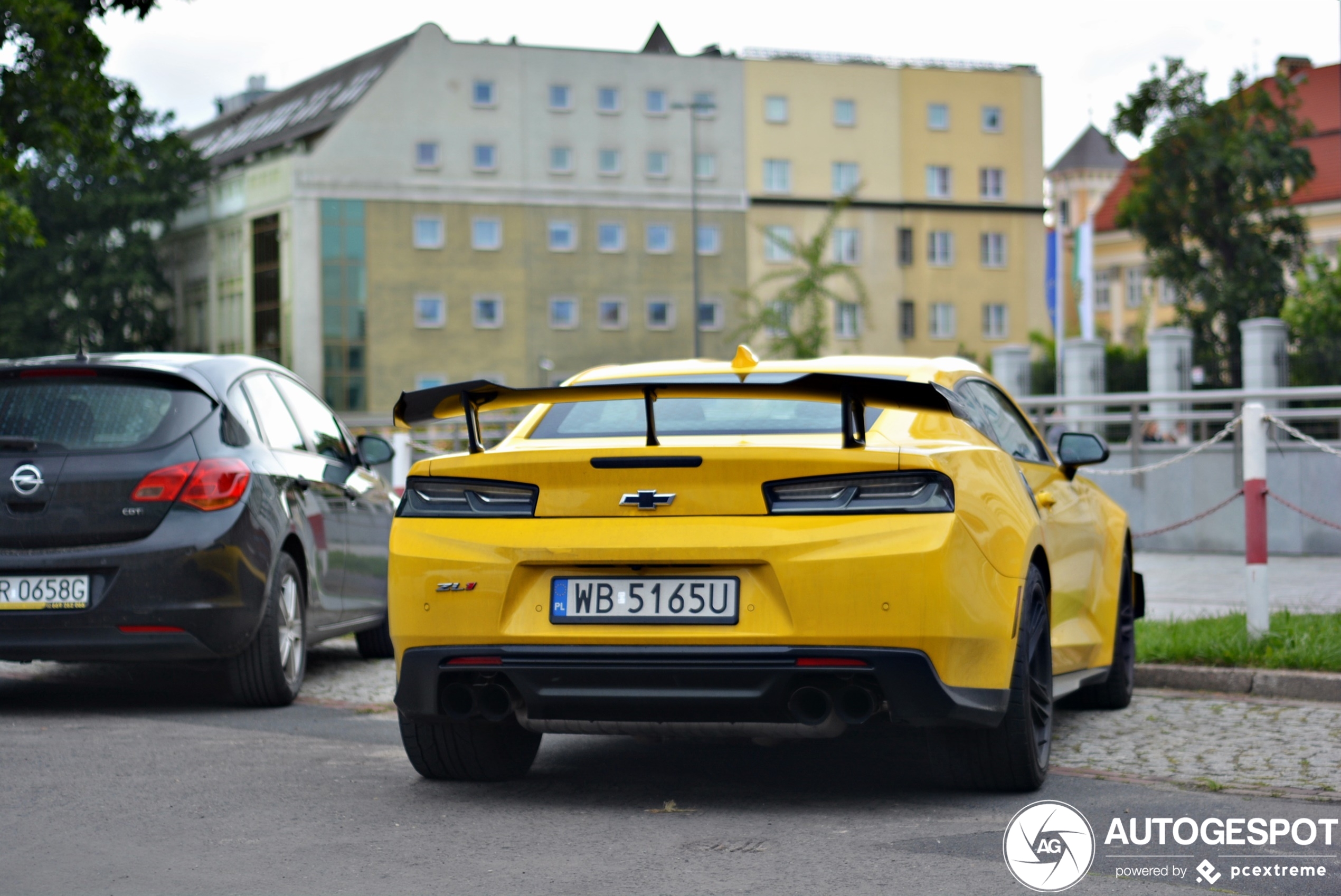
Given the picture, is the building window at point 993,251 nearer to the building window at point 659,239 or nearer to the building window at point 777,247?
the building window at point 777,247

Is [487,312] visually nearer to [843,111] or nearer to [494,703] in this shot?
[843,111]

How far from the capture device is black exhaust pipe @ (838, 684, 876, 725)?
5.53 metres

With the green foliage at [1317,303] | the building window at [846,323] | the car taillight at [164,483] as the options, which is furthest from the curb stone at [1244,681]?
the building window at [846,323]

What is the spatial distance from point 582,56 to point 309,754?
7793cm

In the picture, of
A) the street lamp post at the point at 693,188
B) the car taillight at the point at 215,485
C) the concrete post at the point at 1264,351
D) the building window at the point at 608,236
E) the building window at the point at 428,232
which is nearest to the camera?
the car taillight at the point at 215,485

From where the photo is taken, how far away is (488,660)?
570cm

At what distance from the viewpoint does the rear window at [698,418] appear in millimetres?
6133

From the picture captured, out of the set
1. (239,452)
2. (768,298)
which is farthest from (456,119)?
(239,452)

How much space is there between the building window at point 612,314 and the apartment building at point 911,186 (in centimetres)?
626

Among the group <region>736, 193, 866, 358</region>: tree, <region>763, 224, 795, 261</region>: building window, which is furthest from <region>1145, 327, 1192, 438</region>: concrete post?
<region>763, 224, 795, 261</region>: building window

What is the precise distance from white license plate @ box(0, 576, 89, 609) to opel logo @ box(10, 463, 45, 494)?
363 millimetres

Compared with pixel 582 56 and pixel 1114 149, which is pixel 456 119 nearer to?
pixel 582 56

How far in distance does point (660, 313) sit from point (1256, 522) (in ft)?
250

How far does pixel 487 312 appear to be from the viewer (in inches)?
3226
